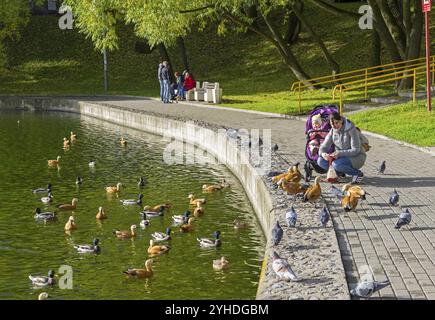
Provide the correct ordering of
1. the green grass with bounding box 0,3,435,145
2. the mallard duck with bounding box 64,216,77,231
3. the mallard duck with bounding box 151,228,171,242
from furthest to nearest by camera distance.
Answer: the green grass with bounding box 0,3,435,145 → the mallard duck with bounding box 64,216,77,231 → the mallard duck with bounding box 151,228,171,242

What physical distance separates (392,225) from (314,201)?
218 centimetres

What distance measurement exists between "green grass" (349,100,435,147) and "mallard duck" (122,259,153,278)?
42.1 feet

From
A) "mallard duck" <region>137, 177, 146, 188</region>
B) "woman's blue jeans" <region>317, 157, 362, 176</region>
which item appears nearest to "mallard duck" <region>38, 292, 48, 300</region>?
"woman's blue jeans" <region>317, 157, 362, 176</region>

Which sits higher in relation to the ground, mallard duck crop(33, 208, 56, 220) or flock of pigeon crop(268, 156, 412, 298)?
flock of pigeon crop(268, 156, 412, 298)

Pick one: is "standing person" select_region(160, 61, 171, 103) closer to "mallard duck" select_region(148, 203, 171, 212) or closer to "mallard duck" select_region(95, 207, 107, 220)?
"mallard duck" select_region(148, 203, 171, 212)

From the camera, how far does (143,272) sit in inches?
600

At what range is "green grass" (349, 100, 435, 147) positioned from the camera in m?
27.3

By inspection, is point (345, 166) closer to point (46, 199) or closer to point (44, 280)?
point (44, 280)

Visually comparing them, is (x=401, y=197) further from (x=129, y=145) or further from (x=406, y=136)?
(x=129, y=145)

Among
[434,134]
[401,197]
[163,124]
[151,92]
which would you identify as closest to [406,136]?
[434,134]

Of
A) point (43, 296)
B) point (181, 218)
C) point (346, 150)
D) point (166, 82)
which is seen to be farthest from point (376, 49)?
point (43, 296)

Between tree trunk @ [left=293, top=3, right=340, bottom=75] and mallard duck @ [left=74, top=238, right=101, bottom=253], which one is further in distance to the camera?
tree trunk @ [left=293, top=3, right=340, bottom=75]

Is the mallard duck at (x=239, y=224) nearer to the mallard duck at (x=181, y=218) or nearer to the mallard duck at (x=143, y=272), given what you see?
the mallard duck at (x=181, y=218)

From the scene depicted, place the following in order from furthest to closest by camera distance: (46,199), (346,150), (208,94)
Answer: (208,94), (46,199), (346,150)
